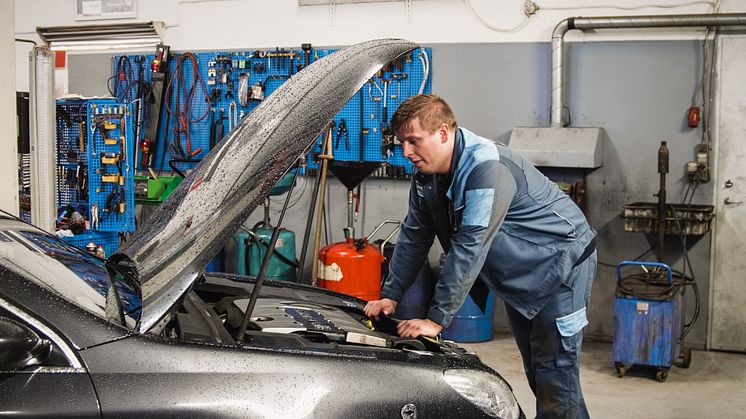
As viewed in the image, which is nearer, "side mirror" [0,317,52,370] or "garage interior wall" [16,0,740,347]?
"side mirror" [0,317,52,370]

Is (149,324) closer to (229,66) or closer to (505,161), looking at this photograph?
(505,161)

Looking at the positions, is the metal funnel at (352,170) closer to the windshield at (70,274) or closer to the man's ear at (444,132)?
the man's ear at (444,132)

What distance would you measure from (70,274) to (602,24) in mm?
4484

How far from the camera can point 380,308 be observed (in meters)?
3.09

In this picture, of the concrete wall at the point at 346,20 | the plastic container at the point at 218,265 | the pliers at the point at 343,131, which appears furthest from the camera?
the plastic container at the point at 218,265

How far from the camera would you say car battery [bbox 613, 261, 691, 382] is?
16.6 feet

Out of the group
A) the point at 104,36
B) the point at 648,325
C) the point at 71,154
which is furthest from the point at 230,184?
the point at 104,36

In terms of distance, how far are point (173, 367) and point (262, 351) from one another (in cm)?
23

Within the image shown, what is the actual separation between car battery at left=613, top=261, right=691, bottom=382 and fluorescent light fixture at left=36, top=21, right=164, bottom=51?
4.36 metres

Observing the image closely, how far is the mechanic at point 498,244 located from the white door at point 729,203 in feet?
9.71

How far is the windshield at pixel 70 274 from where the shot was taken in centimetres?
207

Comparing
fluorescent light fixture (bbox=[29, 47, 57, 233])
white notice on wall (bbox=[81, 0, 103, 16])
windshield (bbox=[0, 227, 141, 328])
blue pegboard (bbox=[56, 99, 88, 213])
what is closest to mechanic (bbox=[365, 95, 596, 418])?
windshield (bbox=[0, 227, 141, 328])

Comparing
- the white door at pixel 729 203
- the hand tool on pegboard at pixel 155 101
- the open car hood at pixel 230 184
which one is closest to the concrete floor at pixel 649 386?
the white door at pixel 729 203

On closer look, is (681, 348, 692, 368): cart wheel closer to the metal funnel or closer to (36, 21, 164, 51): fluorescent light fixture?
the metal funnel
